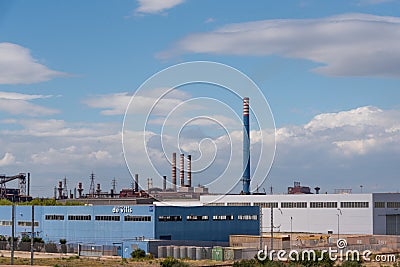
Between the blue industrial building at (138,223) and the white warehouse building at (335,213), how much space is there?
10.3 m

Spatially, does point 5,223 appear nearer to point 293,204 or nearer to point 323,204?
point 293,204

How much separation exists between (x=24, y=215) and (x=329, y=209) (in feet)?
135

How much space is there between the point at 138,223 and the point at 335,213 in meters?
29.4

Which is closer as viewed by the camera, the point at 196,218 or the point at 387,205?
the point at 196,218

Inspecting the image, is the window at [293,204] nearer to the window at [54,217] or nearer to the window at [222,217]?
the window at [222,217]

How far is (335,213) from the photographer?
9269 cm

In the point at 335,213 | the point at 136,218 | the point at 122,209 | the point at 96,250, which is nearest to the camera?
the point at 96,250

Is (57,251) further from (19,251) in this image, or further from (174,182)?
(174,182)

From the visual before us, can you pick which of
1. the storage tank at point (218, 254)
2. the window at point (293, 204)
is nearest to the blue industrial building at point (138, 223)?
the window at point (293, 204)

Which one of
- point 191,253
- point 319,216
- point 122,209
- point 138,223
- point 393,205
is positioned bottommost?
point 191,253

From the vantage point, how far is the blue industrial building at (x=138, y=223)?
76875 millimetres

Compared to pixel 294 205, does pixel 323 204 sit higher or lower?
higher

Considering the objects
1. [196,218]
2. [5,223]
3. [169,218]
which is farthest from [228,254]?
[5,223]

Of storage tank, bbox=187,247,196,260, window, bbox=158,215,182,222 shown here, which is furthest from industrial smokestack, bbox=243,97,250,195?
storage tank, bbox=187,247,196,260
